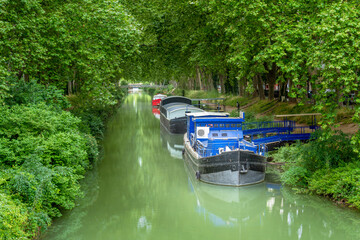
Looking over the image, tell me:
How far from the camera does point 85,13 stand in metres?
18.4

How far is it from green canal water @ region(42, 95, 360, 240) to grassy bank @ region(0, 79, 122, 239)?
138 cm

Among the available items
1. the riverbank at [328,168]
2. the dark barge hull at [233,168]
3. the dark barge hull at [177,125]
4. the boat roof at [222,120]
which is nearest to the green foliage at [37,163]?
the dark barge hull at [233,168]

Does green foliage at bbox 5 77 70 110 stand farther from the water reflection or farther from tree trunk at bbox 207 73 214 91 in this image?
tree trunk at bbox 207 73 214 91

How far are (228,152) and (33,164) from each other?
25.4 ft

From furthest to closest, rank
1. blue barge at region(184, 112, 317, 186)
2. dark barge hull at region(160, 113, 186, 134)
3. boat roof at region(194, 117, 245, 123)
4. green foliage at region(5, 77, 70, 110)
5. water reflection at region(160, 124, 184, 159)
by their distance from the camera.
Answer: dark barge hull at region(160, 113, 186, 134), water reflection at region(160, 124, 184, 159), boat roof at region(194, 117, 245, 123), blue barge at region(184, 112, 317, 186), green foliage at region(5, 77, 70, 110)

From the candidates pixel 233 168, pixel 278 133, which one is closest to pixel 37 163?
pixel 233 168

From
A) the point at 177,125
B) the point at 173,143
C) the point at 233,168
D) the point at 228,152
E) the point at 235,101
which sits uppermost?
the point at 235,101

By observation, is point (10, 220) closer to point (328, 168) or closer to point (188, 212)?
point (188, 212)

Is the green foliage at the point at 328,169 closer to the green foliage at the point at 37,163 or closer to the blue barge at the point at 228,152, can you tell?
the blue barge at the point at 228,152

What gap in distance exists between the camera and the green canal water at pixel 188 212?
498 inches

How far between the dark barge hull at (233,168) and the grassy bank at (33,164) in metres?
5.60

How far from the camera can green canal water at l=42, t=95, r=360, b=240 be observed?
12641mm

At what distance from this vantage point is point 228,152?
16266 mm

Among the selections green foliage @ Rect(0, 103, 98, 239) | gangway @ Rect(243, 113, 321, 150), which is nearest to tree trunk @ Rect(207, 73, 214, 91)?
gangway @ Rect(243, 113, 321, 150)
